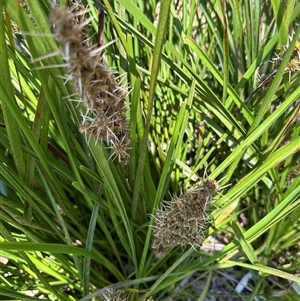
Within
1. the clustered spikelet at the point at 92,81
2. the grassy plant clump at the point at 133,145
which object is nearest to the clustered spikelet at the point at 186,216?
the grassy plant clump at the point at 133,145

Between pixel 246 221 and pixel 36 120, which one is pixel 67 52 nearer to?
pixel 36 120

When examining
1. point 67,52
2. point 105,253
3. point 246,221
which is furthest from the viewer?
point 246,221

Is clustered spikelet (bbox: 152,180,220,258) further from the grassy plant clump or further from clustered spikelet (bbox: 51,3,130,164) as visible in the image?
clustered spikelet (bbox: 51,3,130,164)

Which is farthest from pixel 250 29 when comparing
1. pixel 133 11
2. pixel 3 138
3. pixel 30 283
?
pixel 30 283

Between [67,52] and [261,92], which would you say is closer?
[67,52]

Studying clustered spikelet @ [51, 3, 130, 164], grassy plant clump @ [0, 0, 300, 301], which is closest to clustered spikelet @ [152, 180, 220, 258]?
grassy plant clump @ [0, 0, 300, 301]

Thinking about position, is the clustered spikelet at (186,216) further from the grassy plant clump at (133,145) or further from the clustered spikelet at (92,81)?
the clustered spikelet at (92,81)

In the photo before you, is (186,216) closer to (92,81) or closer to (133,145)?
(133,145)
